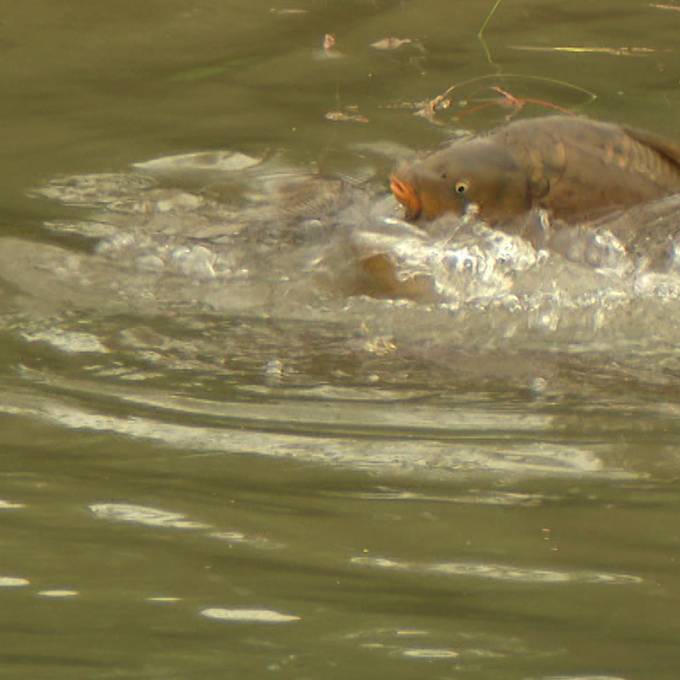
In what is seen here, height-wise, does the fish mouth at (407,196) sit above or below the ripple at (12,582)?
above

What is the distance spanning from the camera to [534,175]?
399cm

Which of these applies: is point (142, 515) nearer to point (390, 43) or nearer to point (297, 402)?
point (297, 402)

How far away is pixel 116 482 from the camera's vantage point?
2.83m

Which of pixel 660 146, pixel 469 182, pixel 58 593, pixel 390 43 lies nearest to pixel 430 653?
pixel 58 593

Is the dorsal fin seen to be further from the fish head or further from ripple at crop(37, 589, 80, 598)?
ripple at crop(37, 589, 80, 598)

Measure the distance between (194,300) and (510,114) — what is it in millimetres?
1653

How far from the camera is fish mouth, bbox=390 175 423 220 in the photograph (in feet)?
13.2

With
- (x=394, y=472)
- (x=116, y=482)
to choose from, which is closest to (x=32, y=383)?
(x=116, y=482)

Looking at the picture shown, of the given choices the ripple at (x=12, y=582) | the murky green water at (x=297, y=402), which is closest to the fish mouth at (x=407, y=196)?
the murky green water at (x=297, y=402)

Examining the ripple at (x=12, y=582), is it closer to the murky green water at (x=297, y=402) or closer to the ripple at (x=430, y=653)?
the murky green water at (x=297, y=402)

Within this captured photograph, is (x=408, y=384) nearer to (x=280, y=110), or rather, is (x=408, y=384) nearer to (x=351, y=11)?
(x=280, y=110)

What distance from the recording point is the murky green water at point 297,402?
7.64ft

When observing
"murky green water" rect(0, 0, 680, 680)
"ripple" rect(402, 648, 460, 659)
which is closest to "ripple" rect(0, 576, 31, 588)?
"murky green water" rect(0, 0, 680, 680)

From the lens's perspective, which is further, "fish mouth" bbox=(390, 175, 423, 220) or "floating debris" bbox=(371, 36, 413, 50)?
"floating debris" bbox=(371, 36, 413, 50)
